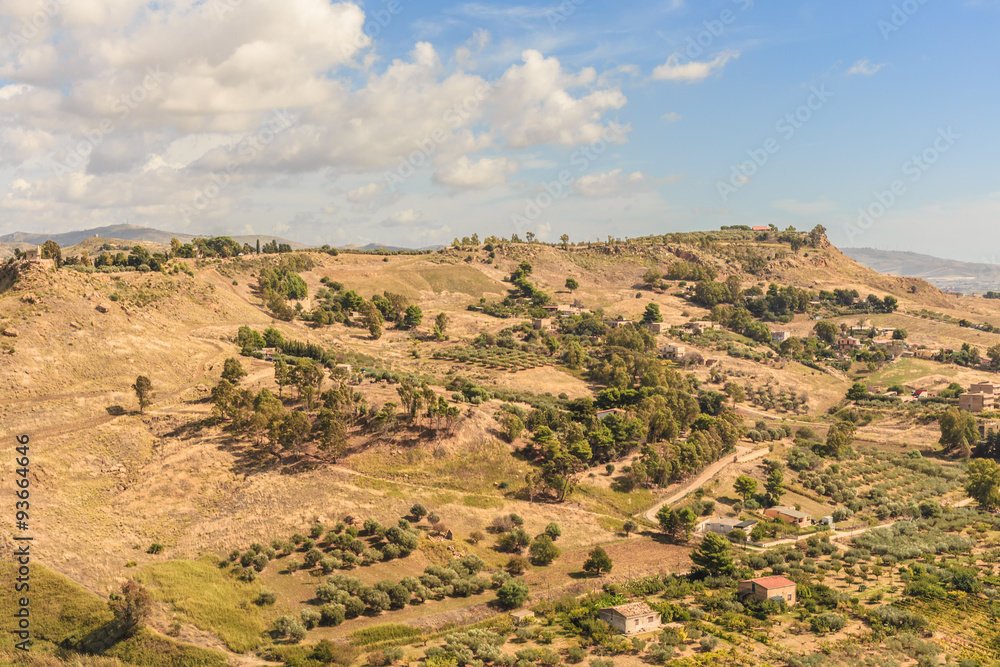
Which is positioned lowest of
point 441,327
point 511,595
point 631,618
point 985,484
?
point 511,595

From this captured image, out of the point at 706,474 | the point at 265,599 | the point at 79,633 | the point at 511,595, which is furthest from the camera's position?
the point at 706,474

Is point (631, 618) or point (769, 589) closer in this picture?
point (631, 618)

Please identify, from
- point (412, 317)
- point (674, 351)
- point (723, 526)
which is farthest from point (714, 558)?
point (412, 317)

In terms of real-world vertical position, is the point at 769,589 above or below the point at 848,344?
below

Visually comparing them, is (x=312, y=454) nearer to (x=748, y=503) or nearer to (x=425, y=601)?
(x=425, y=601)

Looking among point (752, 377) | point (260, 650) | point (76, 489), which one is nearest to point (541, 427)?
point (260, 650)

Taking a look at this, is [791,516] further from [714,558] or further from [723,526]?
[714,558]

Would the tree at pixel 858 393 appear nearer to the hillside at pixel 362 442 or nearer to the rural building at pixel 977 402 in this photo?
the hillside at pixel 362 442
